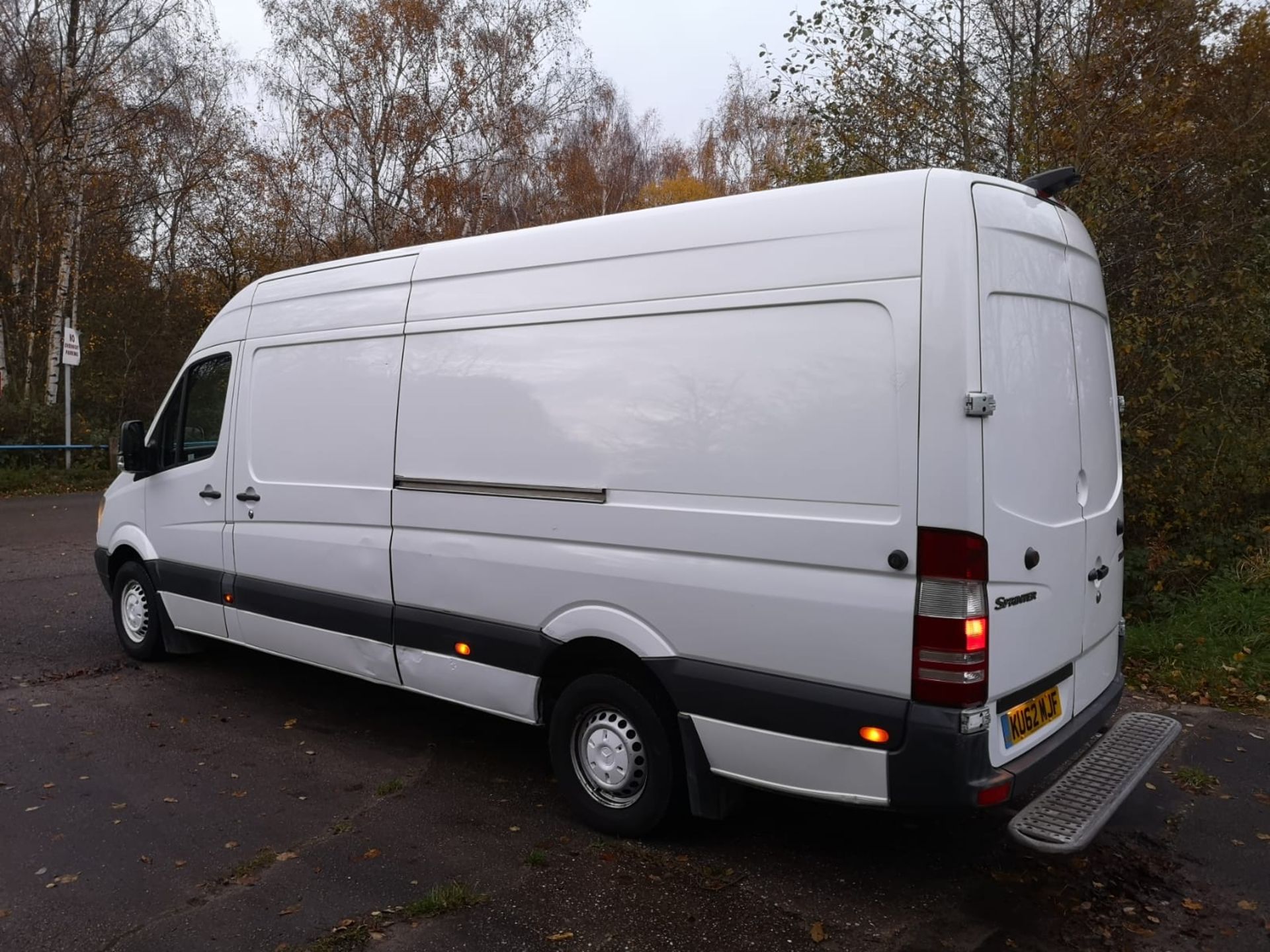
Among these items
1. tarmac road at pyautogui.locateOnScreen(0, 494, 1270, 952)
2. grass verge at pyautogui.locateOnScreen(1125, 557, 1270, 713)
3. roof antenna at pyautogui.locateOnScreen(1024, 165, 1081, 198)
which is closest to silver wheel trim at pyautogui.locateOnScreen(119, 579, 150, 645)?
tarmac road at pyautogui.locateOnScreen(0, 494, 1270, 952)

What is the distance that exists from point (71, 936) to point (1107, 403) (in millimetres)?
4367

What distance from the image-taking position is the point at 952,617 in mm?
3131

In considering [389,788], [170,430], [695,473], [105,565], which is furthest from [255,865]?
[105,565]

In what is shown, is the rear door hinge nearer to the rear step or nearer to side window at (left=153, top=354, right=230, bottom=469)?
the rear step

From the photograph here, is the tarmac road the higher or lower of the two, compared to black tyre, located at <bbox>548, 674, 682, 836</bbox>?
lower

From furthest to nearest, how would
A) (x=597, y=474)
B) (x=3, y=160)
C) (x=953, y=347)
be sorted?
(x=3, y=160) → (x=597, y=474) → (x=953, y=347)

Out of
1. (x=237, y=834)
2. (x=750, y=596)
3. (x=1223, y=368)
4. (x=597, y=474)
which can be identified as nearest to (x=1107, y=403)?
(x=750, y=596)

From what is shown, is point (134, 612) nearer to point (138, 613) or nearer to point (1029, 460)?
point (138, 613)

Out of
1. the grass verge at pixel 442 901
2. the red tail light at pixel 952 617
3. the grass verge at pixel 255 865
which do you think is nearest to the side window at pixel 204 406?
the grass verge at pixel 255 865

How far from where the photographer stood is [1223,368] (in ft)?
27.1

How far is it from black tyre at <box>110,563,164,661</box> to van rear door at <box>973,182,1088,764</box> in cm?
541

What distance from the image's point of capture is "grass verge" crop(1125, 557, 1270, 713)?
20.6 ft

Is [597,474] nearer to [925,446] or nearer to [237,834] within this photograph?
[925,446]

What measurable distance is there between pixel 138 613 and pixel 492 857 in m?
4.07
